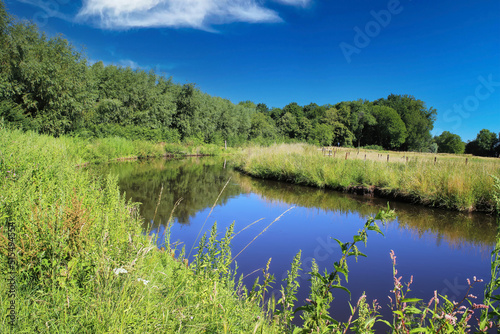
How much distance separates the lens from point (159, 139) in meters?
32.7

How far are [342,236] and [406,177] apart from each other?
18.9 feet

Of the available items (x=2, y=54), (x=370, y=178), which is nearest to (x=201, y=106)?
(x=2, y=54)

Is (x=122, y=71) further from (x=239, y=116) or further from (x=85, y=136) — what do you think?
(x=239, y=116)

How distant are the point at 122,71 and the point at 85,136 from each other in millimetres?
15728

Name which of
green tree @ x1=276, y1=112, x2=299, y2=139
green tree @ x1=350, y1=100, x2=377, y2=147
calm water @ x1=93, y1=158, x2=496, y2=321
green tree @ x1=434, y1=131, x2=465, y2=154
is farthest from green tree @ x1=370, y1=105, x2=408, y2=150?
calm water @ x1=93, y1=158, x2=496, y2=321

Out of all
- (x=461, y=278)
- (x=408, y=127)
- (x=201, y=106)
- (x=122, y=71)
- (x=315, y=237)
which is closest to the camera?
(x=461, y=278)

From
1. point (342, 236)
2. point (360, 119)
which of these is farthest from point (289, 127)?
point (342, 236)

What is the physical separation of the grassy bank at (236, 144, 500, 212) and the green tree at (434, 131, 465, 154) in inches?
2406

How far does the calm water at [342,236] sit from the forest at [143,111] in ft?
41.4

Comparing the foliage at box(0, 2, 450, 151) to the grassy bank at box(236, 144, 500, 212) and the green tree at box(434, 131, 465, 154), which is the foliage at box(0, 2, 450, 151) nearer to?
the green tree at box(434, 131, 465, 154)

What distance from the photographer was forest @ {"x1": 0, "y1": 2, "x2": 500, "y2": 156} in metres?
18.2

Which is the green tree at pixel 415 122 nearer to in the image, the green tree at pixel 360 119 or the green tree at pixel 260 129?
the green tree at pixel 360 119

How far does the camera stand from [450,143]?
207 feet

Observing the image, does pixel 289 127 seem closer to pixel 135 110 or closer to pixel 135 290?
pixel 135 110
